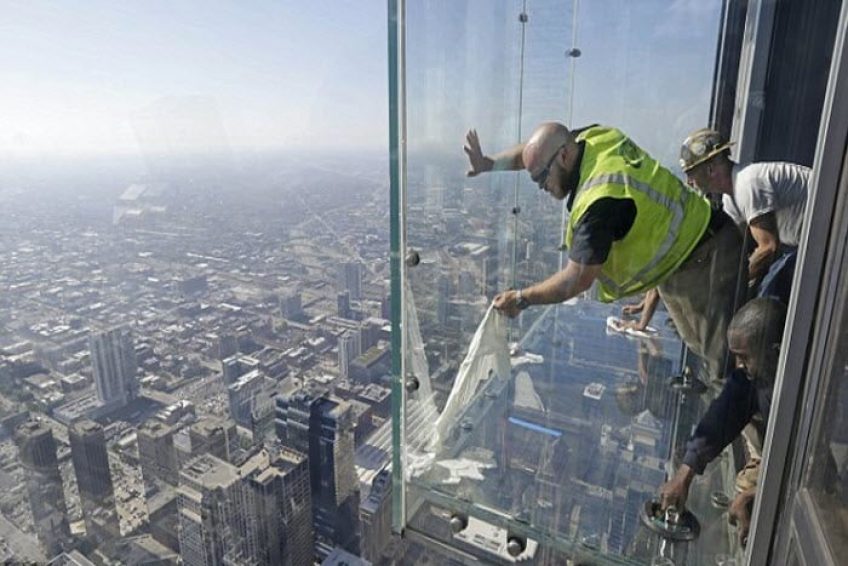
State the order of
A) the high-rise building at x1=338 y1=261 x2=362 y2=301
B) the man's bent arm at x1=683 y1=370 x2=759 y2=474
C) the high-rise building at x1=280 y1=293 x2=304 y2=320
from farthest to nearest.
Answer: the high-rise building at x1=280 y1=293 x2=304 y2=320 < the high-rise building at x1=338 y1=261 x2=362 y2=301 < the man's bent arm at x1=683 y1=370 x2=759 y2=474

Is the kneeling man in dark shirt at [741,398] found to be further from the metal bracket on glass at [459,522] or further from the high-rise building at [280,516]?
the high-rise building at [280,516]

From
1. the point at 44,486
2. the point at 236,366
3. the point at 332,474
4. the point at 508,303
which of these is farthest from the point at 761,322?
the point at 44,486

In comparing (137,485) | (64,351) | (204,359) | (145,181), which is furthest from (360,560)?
(145,181)

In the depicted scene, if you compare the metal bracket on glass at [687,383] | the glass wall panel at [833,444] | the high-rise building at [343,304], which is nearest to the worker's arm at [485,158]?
the metal bracket on glass at [687,383]

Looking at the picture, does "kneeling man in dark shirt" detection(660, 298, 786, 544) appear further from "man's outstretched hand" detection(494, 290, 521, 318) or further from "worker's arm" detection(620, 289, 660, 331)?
"man's outstretched hand" detection(494, 290, 521, 318)

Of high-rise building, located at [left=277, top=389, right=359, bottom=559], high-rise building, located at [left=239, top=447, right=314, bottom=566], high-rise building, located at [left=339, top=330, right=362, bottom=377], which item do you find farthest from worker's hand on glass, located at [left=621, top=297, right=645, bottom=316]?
high-rise building, located at [left=239, top=447, right=314, bottom=566]

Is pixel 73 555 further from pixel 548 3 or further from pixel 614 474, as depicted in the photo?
pixel 548 3
